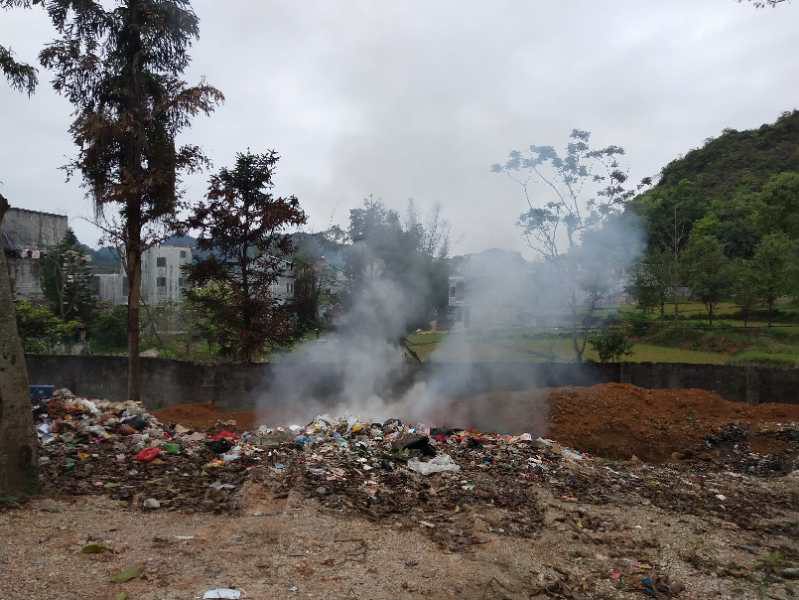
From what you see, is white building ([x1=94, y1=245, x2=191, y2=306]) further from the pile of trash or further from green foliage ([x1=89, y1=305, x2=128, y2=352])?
the pile of trash

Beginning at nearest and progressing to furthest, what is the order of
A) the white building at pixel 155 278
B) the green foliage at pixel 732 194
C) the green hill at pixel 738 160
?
the green foliage at pixel 732 194 < the white building at pixel 155 278 < the green hill at pixel 738 160

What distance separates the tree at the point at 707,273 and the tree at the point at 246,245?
19.5 metres

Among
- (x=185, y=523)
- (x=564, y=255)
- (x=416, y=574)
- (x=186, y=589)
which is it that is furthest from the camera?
(x=564, y=255)

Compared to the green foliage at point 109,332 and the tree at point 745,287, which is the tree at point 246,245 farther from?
the tree at point 745,287

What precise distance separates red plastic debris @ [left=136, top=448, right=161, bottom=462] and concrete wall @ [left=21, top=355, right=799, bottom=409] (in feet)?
17.5

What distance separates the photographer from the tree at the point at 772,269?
76.7ft

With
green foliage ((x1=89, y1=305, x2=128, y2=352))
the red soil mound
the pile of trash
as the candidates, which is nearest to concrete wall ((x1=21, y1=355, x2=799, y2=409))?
the red soil mound

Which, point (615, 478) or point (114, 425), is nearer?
point (615, 478)

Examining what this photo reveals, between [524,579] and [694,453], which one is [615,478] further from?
[524,579]

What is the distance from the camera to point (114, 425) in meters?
8.27

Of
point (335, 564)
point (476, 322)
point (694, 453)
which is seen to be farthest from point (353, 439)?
point (476, 322)

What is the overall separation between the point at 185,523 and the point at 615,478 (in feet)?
15.5

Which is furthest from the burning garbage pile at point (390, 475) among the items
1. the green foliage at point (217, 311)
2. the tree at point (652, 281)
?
the tree at point (652, 281)

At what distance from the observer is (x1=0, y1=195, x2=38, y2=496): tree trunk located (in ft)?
16.9
